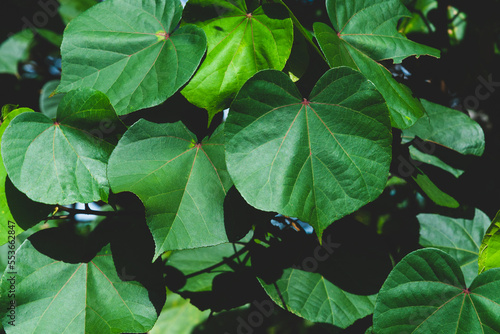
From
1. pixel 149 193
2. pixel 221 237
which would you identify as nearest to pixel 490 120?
pixel 221 237

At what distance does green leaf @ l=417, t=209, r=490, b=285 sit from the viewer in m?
1.21

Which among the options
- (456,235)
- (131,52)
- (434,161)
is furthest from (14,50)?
(456,235)

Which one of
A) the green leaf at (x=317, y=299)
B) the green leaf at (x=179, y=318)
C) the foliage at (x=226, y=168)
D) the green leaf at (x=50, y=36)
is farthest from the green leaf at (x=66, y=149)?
the green leaf at (x=179, y=318)

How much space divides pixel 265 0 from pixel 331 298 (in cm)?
79

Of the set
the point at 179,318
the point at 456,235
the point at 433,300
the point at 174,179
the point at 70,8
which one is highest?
the point at 70,8

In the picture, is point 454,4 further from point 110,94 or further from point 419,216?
point 110,94

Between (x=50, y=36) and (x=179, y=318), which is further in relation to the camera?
(x=179, y=318)

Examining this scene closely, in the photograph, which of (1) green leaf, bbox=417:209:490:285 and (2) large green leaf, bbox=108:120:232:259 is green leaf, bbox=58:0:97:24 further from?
(1) green leaf, bbox=417:209:490:285

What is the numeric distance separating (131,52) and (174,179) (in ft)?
1.22

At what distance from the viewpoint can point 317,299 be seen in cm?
100

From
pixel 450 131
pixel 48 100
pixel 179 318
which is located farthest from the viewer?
pixel 179 318

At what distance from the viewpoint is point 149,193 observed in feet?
2.77

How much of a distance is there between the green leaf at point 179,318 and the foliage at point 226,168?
826 millimetres

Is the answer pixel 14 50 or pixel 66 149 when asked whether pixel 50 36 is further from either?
pixel 66 149
